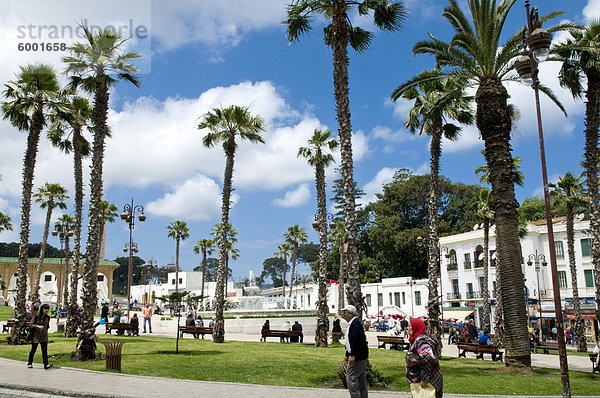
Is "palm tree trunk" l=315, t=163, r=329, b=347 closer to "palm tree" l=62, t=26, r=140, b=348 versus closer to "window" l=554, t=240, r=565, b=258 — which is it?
"palm tree" l=62, t=26, r=140, b=348

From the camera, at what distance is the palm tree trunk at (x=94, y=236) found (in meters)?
14.2

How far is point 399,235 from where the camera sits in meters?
63.8

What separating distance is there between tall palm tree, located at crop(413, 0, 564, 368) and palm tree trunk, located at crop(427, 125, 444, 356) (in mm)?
4083

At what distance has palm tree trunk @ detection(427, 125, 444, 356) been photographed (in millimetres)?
18766

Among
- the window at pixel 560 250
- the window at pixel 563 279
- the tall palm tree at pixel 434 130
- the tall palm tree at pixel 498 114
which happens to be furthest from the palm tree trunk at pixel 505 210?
the window at pixel 560 250

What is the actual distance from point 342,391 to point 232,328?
Answer: 86.8 ft

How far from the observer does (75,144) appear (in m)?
25.2

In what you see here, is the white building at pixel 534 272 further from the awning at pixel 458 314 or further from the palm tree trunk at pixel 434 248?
the palm tree trunk at pixel 434 248

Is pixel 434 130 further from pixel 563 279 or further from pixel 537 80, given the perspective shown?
pixel 563 279

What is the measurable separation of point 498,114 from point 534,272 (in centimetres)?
3674

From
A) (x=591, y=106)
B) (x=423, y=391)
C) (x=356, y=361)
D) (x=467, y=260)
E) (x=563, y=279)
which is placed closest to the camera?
(x=423, y=391)

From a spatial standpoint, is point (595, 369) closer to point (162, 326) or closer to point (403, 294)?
point (162, 326)

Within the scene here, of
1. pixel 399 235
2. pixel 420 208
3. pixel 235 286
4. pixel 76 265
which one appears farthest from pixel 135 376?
pixel 235 286

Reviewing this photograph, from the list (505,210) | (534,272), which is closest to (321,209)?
(505,210)
